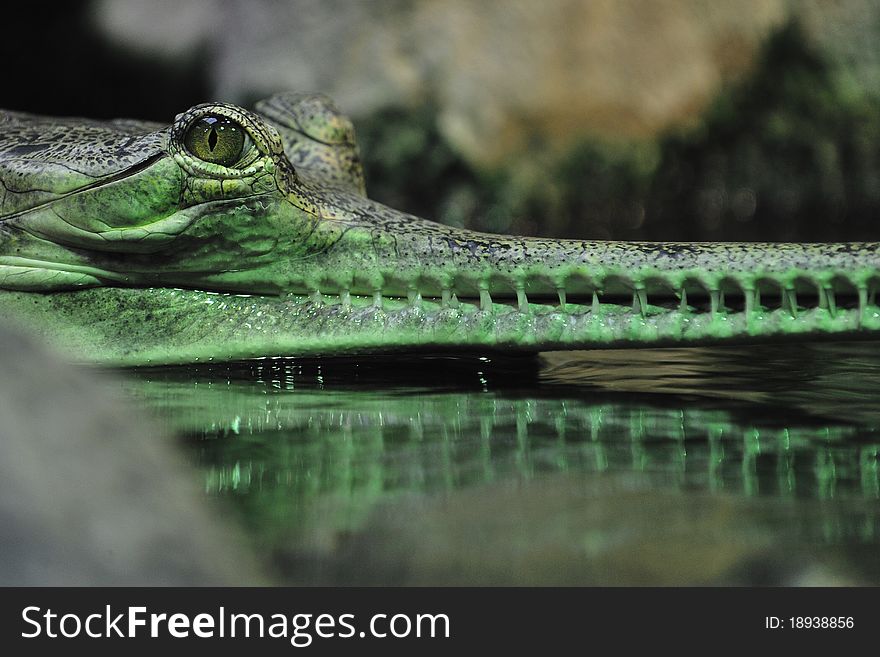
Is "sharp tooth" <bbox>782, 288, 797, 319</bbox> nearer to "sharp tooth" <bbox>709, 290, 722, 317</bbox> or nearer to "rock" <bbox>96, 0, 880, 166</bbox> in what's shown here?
"sharp tooth" <bbox>709, 290, 722, 317</bbox>

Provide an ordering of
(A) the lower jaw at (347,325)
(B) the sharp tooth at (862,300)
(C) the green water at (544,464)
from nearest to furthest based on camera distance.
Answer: (C) the green water at (544,464)
(B) the sharp tooth at (862,300)
(A) the lower jaw at (347,325)

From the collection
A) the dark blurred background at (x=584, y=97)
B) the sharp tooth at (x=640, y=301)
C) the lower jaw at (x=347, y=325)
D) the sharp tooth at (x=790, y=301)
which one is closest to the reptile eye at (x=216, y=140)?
the lower jaw at (x=347, y=325)

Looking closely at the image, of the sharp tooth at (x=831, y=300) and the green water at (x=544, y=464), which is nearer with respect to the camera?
the green water at (x=544, y=464)

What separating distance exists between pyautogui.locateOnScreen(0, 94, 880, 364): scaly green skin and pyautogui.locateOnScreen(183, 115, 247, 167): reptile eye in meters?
0.03

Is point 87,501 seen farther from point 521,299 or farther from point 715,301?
point 715,301

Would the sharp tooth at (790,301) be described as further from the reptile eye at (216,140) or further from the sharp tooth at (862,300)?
the reptile eye at (216,140)

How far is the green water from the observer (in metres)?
2.22

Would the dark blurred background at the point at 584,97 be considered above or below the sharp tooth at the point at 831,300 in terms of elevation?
above

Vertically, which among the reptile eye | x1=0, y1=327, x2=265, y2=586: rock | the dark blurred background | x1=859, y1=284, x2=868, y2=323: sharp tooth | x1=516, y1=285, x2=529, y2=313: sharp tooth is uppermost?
the dark blurred background

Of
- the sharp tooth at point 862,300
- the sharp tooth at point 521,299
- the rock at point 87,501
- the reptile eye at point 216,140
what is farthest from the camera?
the reptile eye at point 216,140

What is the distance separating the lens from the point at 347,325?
3922 mm

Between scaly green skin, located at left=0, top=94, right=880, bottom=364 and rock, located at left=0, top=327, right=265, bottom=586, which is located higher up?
scaly green skin, located at left=0, top=94, right=880, bottom=364

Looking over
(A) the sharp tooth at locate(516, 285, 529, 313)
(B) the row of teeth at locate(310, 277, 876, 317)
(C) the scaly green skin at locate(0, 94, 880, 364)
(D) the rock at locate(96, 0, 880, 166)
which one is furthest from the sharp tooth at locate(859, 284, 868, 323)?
(D) the rock at locate(96, 0, 880, 166)

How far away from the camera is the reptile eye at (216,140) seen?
4.05 meters
